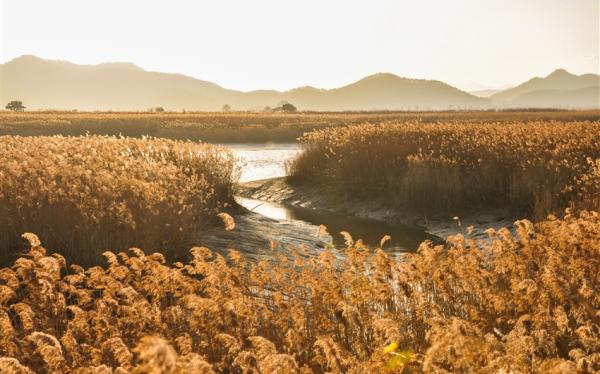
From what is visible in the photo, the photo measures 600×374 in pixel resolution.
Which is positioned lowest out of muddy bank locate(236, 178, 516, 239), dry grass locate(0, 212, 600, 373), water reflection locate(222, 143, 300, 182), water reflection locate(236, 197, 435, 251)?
water reflection locate(236, 197, 435, 251)

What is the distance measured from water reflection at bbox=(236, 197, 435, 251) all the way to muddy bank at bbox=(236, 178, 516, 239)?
364 mm

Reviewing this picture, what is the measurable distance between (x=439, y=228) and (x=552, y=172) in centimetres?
285

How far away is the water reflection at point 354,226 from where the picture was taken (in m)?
15.5

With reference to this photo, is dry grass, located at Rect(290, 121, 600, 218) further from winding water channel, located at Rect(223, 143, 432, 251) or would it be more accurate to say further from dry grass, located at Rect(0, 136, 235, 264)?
dry grass, located at Rect(0, 136, 235, 264)

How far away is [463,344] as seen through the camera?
13.0ft

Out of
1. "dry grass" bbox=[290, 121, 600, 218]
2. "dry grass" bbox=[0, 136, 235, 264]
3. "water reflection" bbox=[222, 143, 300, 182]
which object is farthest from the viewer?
"water reflection" bbox=[222, 143, 300, 182]

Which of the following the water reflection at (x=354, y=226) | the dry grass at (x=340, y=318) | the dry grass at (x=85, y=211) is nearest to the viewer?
the dry grass at (x=340, y=318)

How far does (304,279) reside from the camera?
683cm

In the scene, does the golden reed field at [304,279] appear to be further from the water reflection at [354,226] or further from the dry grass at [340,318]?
the water reflection at [354,226]

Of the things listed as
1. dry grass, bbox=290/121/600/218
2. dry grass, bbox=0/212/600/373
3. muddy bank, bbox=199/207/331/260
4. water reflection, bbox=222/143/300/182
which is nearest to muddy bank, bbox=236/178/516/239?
dry grass, bbox=290/121/600/218

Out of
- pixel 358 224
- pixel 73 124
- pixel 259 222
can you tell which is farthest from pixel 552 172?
pixel 73 124

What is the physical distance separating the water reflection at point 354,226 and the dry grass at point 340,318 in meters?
7.43

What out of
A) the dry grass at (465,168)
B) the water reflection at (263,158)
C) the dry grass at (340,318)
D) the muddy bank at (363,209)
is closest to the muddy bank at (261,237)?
the muddy bank at (363,209)

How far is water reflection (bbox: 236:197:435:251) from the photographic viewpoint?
15.5 metres
